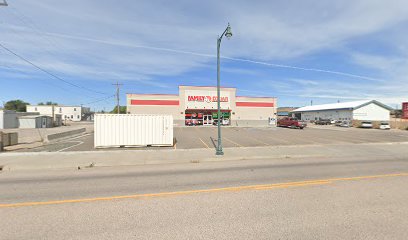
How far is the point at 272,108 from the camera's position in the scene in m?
45.2

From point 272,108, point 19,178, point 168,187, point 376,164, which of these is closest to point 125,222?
point 168,187

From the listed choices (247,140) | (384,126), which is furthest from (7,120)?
(384,126)

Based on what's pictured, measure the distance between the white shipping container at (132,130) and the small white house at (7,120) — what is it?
1406 inches

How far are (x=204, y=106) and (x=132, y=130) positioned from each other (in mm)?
28108

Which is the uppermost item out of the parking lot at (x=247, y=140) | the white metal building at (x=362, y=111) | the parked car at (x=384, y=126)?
the white metal building at (x=362, y=111)

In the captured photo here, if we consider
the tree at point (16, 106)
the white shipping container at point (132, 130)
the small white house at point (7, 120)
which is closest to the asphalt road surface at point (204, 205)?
the white shipping container at point (132, 130)

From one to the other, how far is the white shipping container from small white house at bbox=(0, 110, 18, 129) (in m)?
35.7

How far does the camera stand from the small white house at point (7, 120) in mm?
36638

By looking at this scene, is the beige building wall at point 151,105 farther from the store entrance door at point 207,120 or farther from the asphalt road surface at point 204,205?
the asphalt road surface at point 204,205

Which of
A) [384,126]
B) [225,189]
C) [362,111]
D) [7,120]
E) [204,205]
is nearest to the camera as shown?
[204,205]

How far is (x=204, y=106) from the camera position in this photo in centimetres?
4216

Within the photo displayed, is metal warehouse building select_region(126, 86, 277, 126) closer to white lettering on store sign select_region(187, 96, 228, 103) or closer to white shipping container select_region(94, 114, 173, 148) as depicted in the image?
white lettering on store sign select_region(187, 96, 228, 103)

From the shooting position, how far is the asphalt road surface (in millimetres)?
3688

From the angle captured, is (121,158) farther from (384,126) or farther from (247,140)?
(384,126)
